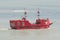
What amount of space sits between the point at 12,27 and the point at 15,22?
1.60 feet

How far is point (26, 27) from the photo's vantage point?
34.1 meters

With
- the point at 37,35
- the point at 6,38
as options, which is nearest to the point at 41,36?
the point at 37,35

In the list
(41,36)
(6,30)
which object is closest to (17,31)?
(6,30)

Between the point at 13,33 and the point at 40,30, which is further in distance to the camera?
the point at 40,30

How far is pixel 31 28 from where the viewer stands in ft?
111

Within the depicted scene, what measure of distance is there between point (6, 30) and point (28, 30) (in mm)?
→ 1733

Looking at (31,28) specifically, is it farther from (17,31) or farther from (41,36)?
(41,36)

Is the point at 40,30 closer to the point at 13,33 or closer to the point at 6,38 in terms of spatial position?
the point at 13,33

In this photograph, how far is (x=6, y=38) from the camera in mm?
28141

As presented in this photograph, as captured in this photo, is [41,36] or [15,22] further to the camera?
[15,22]

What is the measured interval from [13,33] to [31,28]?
10.00ft

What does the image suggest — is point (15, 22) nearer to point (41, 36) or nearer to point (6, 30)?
point (6, 30)

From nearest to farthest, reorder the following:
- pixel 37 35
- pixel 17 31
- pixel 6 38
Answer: pixel 6 38
pixel 37 35
pixel 17 31

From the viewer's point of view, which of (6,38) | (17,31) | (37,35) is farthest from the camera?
(17,31)
